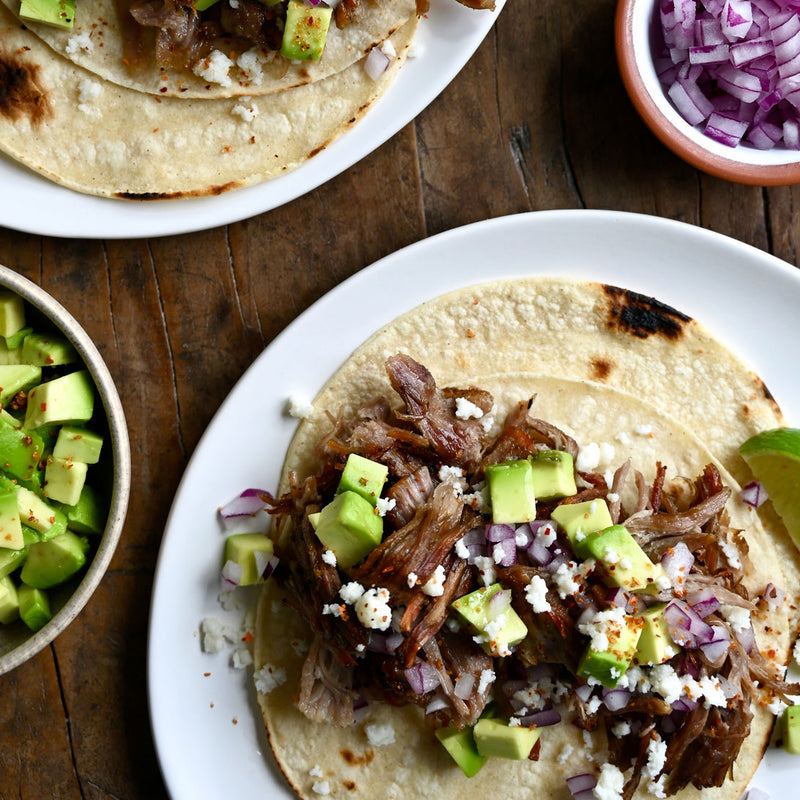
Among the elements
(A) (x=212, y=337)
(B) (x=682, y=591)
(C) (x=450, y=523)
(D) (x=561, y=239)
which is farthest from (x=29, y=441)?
(B) (x=682, y=591)

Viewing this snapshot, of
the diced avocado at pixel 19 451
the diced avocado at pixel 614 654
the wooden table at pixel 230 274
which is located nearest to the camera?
the diced avocado at pixel 614 654

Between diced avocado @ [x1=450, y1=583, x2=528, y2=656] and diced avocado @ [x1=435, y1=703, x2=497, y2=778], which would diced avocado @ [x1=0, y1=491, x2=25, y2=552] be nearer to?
diced avocado @ [x1=450, y1=583, x2=528, y2=656]

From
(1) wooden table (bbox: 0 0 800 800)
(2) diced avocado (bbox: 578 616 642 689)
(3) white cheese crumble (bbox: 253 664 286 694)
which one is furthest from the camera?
(1) wooden table (bbox: 0 0 800 800)

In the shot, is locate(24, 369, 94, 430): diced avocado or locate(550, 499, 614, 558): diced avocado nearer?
locate(550, 499, 614, 558): diced avocado

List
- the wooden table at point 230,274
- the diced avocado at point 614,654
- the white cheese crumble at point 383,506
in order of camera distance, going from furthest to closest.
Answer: the wooden table at point 230,274
the white cheese crumble at point 383,506
the diced avocado at point 614,654

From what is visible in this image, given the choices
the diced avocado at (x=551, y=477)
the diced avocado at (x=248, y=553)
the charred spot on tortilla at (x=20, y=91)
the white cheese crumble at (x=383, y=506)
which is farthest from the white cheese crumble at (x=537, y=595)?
the charred spot on tortilla at (x=20, y=91)

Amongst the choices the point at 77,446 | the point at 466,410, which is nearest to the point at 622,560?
the point at 466,410

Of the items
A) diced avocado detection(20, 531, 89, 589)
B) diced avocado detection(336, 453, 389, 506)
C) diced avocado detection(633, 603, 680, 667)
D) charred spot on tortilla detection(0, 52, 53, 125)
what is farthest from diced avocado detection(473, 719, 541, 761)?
charred spot on tortilla detection(0, 52, 53, 125)

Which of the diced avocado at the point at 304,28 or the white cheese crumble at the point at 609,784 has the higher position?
the diced avocado at the point at 304,28

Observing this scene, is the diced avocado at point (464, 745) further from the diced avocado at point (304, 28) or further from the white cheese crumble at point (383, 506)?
the diced avocado at point (304, 28)
